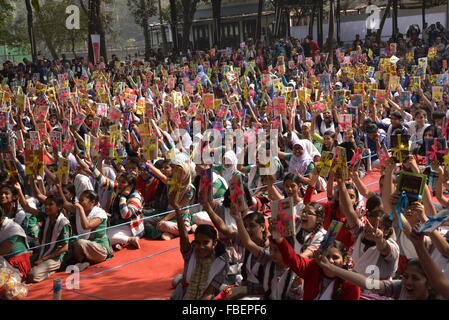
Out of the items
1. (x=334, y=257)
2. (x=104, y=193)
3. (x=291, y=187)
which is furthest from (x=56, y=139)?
(x=334, y=257)

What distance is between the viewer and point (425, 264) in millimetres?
4215

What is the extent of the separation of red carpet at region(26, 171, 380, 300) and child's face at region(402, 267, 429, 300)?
2.80 metres

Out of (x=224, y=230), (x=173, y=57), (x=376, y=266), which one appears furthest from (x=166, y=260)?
(x=173, y=57)

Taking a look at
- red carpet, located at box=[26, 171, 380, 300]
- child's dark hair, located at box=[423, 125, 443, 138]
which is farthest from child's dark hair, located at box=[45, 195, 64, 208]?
child's dark hair, located at box=[423, 125, 443, 138]

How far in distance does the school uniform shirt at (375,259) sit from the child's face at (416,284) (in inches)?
38.5

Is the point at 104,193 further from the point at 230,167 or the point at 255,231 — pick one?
the point at 255,231

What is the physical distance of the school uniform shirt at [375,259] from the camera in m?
5.41

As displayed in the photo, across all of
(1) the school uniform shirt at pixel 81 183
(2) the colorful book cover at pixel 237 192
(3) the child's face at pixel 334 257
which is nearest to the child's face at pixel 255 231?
(2) the colorful book cover at pixel 237 192

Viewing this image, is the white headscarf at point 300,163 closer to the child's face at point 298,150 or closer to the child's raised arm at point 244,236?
the child's face at point 298,150

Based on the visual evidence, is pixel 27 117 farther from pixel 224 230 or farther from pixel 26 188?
pixel 224 230

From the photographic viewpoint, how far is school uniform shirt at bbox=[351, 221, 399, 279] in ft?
17.7

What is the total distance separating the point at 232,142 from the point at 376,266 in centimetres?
454

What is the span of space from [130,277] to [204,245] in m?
2.04

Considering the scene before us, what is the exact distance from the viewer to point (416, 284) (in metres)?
4.37
